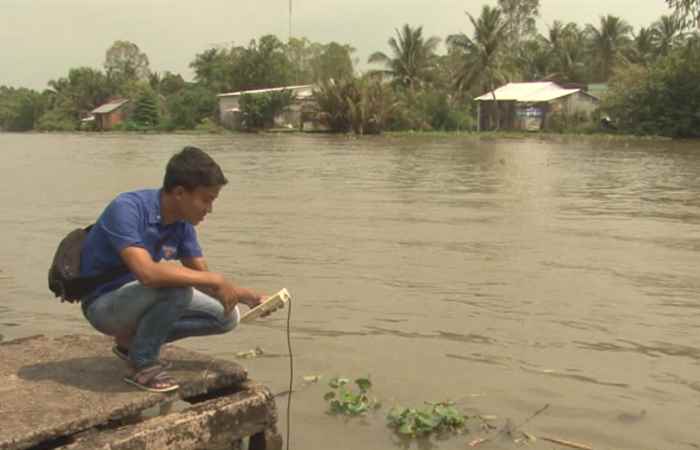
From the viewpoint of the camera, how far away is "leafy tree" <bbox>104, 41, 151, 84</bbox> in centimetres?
8712

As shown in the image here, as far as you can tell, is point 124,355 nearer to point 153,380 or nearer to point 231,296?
point 153,380

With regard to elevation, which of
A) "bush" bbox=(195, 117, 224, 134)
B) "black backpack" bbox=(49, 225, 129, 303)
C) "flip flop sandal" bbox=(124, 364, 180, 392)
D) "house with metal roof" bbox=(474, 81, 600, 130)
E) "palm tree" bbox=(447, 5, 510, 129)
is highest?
"palm tree" bbox=(447, 5, 510, 129)

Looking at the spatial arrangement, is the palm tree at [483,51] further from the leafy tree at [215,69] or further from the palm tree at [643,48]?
the leafy tree at [215,69]

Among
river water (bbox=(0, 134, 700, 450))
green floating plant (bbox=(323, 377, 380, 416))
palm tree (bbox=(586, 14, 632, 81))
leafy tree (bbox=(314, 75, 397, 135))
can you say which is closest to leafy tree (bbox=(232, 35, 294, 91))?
leafy tree (bbox=(314, 75, 397, 135))

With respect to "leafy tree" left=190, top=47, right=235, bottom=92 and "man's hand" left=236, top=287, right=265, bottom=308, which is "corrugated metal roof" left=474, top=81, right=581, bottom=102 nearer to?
"leafy tree" left=190, top=47, right=235, bottom=92

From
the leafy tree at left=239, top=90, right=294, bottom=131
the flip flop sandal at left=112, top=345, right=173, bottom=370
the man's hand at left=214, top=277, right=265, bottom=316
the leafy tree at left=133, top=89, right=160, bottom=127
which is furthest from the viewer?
the leafy tree at left=133, top=89, right=160, bottom=127

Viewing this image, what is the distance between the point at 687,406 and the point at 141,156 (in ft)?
80.4

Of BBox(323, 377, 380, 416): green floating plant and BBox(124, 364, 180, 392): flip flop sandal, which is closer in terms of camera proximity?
BBox(124, 364, 180, 392): flip flop sandal

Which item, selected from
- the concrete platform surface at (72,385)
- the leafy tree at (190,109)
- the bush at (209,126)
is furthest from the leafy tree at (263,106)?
the concrete platform surface at (72,385)

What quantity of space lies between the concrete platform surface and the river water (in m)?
0.62

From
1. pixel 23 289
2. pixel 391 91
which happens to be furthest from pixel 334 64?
pixel 23 289

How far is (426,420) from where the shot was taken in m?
3.64

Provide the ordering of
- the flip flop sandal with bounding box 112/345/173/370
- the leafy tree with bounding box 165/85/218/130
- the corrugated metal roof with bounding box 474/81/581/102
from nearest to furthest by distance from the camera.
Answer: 1. the flip flop sandal with bounding box 112/345/173/370
2. the corrugated metal roof with bounding box 474/81/581/102
3. the leafy tree with bounding box 165/85/218/130

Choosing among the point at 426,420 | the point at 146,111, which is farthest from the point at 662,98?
the point at 146,111
